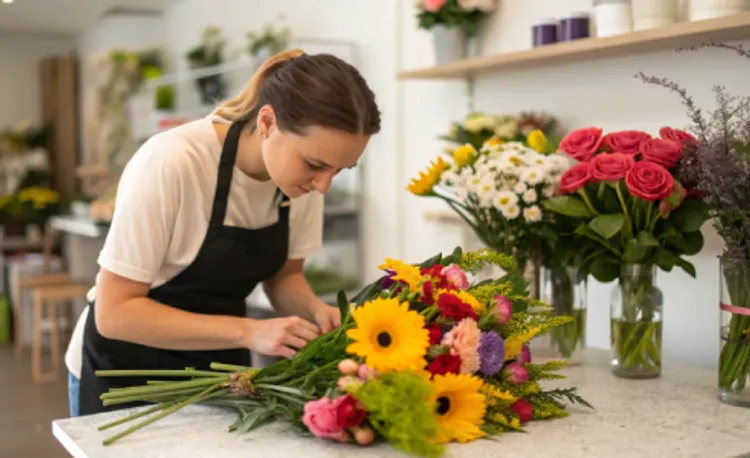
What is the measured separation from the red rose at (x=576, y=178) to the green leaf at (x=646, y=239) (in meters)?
0.16

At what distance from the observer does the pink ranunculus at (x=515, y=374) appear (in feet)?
4.64

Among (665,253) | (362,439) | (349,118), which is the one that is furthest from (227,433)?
(665,253)

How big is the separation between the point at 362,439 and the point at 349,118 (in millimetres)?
584

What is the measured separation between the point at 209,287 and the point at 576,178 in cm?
82

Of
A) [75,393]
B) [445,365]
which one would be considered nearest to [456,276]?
[445,365]

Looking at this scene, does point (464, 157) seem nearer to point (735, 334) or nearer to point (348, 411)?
point (735, 334)

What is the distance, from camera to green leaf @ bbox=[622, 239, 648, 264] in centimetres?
179

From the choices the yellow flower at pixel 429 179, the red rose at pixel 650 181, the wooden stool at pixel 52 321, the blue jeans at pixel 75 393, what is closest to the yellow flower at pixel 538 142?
the yellow flower at pixel 429 179

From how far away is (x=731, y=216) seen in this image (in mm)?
1611

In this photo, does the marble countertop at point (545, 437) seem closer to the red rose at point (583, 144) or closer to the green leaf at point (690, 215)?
the green leaf at point (690, 215)

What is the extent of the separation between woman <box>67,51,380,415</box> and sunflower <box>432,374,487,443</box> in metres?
0.31

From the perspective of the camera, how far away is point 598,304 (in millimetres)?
2664

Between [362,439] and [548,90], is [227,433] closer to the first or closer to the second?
[362,439]

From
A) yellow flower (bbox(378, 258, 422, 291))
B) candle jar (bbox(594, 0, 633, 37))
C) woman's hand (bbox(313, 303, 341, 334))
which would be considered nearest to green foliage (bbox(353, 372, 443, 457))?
yellow flower (bbox(378, 258, 422, 291))
